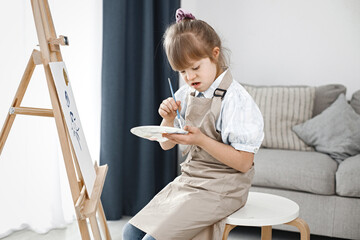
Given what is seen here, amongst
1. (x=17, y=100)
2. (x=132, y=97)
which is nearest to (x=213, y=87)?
(x=17, y=100)

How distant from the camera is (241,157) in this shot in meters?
1.54

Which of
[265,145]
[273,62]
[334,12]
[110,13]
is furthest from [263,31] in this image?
[110,13]

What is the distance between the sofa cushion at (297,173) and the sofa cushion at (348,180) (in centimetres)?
4

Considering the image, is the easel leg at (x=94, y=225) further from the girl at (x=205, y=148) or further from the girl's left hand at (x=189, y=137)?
the girl's left hand at (x=189, y=137)

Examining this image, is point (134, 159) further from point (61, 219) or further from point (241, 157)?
point (241, 157)

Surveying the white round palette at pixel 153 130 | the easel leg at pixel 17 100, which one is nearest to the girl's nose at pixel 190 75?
the white round palette at pixel 153 130

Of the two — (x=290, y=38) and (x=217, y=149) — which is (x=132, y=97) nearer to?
(x=290, y=38)

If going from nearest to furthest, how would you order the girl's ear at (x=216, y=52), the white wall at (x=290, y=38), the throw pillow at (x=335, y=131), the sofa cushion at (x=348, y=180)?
1. the girl's ear at (x=216, y=52)
2. the sofa cushion at (x=348, y=180)
3. the throw pillow at (x=335, y=131)
4. the white wall at (x=290, y=38)

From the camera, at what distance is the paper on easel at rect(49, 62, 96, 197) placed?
1464 mm

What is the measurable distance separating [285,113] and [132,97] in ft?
3.48

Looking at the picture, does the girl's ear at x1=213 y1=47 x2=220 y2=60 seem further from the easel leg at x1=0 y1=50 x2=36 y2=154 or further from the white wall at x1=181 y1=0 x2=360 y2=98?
the white wall at x1=181 y1=0 x2=360 y2=98

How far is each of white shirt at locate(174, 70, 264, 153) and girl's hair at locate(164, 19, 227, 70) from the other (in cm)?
16

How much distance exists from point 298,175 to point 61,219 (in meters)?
1.40

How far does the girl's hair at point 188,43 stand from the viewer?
5.12 ft
